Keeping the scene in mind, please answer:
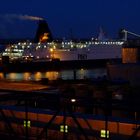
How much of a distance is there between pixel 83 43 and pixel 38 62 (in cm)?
962

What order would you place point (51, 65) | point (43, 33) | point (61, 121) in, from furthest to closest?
point (43, 33) < point (51, 65) < point (61, 121)

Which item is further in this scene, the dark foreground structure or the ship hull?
the ship hull

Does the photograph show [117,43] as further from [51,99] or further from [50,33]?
[51,99]

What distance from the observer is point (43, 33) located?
61.4 m

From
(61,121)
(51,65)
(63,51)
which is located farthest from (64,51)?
(61,121)

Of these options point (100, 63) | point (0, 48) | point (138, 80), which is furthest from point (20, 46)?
point (138, 80)

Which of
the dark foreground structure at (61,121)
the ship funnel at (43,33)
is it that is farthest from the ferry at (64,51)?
the dark foreground structure at (61,121)

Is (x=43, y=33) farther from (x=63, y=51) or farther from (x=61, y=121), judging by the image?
(x=61, y=121)

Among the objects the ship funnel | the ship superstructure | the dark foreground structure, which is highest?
the ship funnel

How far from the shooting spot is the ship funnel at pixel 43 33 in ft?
196

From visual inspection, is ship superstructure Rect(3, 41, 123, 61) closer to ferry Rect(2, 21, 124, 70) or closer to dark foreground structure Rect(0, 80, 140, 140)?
ferry Rect(2, 21, 124, 70)

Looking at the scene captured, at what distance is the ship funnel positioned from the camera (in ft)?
196

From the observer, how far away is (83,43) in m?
57.2

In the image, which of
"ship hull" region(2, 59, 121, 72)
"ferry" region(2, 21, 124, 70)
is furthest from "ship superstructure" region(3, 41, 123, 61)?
"ship hull" region(2, 59, 121, 72)
